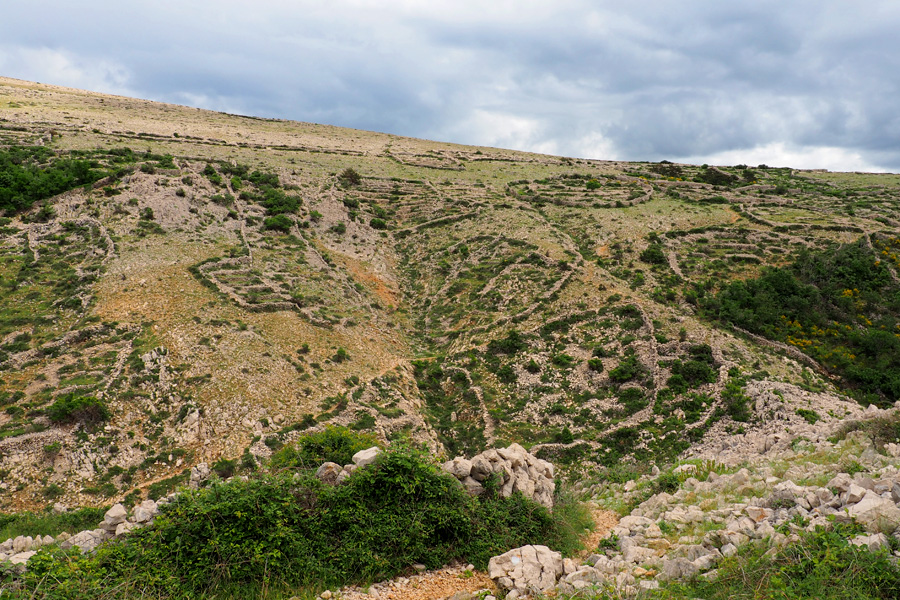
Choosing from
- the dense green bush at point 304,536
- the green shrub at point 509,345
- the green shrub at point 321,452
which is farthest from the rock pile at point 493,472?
the green shrub at point 509,345

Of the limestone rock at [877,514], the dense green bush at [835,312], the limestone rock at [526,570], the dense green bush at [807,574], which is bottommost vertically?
the limestone rock at [526,570]

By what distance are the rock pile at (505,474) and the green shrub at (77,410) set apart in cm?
1598

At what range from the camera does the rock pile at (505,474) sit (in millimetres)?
12719

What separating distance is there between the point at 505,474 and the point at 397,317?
72.2 ft

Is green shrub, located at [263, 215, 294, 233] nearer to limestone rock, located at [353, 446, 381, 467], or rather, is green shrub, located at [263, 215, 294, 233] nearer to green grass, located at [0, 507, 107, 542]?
green grass, located at [0, 507, 107, 542]

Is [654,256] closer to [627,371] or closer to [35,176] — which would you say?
[627,371]

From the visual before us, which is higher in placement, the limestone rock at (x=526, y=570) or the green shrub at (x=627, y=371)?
the green shrub at (x=627, y=371)

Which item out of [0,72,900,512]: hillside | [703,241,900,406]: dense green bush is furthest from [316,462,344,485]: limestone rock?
[703,241,900,406]: dense green bush

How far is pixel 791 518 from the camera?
8492 millimetres

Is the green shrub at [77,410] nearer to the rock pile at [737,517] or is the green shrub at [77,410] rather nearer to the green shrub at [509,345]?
the rock pile at [737,517]

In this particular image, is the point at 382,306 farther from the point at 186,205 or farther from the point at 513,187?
the point at 513,187

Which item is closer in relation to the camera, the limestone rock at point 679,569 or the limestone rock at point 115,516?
the limestone rock at point 679,569

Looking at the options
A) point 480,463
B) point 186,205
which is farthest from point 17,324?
point 480,463

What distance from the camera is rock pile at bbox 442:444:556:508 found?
1272 cm
